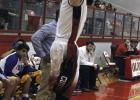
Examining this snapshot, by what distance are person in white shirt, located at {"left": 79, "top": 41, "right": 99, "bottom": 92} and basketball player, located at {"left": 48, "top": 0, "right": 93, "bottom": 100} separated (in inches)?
262

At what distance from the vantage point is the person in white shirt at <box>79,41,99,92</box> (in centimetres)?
997

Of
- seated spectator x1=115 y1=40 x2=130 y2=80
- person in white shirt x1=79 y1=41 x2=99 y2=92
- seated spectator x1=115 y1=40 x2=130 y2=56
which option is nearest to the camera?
person in white shirt x1=79 y1=41 x2=99 y2=92

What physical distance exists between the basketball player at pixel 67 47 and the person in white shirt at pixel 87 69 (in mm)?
6660

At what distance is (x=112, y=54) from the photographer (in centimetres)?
1420

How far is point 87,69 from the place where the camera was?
9.98 m

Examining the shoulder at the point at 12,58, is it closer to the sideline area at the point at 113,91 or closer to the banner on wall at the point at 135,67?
the sideline area at the point at 113,91

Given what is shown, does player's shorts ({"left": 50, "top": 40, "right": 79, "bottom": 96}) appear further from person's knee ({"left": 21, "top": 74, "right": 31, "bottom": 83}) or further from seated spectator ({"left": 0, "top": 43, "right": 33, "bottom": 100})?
person's knee ({"left": 21, "top": 74, "right": 31, "bottom": 83})

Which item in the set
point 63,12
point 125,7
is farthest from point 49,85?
point 125,7

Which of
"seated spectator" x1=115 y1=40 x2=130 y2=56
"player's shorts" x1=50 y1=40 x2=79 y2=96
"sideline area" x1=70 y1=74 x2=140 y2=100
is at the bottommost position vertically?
"sideline area" x1=70 y1=74 x2=140 y2=100

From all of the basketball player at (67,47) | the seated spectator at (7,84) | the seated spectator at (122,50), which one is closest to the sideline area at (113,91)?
the seated spectator at (122,50)

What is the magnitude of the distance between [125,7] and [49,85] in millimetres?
18577

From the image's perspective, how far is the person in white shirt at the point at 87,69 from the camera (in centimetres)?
997

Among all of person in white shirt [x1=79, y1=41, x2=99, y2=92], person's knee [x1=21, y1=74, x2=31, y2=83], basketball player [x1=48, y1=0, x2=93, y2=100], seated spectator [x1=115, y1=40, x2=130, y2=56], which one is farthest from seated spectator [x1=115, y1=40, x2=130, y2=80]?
basketball player [x1=48, y1=0, x2=93, y2=100]

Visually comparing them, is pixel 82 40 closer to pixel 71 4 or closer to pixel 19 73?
pixel 19 73
